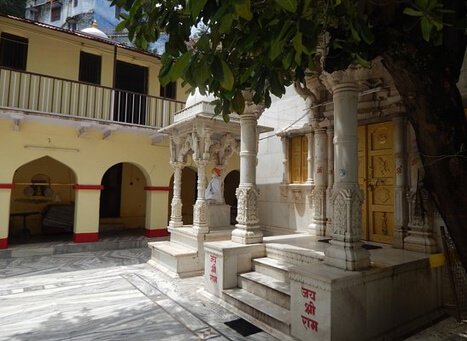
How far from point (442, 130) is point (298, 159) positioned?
5211mm

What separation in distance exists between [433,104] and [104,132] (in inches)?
374

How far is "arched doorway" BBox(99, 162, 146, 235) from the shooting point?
12859 millimetres

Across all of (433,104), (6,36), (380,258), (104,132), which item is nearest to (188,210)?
(104,132)

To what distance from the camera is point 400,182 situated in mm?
5426

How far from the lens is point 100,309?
4965 mm

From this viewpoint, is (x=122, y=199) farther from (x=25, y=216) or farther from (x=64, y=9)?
(x=64, y=9)

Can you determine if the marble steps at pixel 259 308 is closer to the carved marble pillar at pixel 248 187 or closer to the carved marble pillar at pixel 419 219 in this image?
the carved marble pillar at pixel 248 187

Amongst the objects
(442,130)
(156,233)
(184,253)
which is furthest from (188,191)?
(442,130)

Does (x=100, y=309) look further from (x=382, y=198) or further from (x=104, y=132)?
(x=104, y=132)

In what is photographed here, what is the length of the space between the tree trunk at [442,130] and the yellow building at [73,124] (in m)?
8.87

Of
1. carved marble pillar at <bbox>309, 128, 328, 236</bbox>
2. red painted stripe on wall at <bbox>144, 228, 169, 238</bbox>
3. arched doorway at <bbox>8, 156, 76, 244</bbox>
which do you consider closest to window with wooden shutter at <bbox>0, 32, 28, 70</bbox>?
arched doorway at <bbox>8, 156, 76, 244</bbox>

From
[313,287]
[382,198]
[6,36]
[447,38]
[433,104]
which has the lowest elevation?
[313,287]

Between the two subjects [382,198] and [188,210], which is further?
[188,210]

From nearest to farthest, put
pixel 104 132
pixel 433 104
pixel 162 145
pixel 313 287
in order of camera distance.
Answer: pixel 433 104 < pixel 313 287 < pixel 104 132 < pixel 162 145
